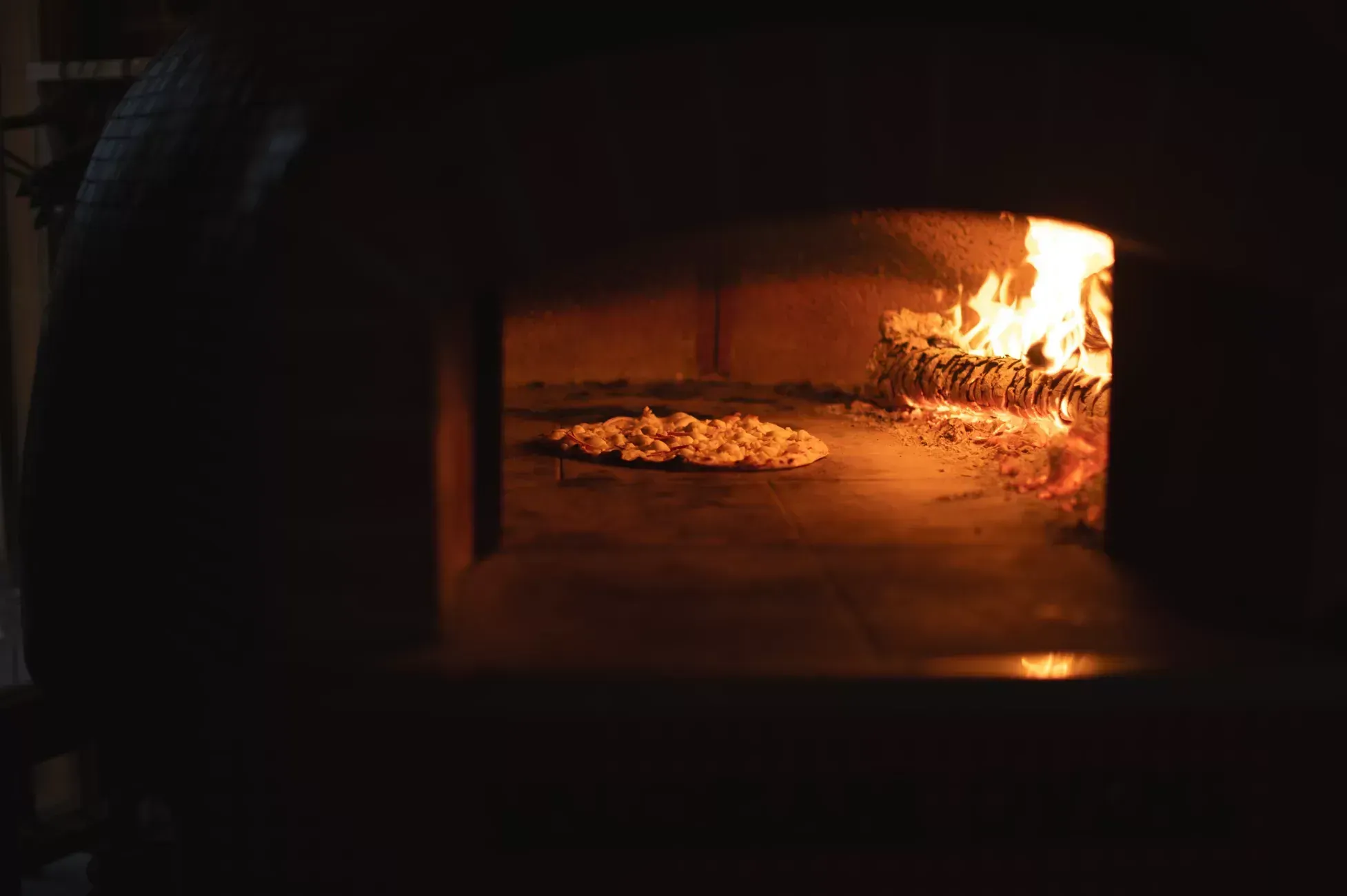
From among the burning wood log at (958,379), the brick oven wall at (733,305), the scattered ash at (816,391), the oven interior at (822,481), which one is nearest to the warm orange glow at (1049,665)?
the oven interior at (822,481)

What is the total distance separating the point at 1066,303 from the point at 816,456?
0.66m

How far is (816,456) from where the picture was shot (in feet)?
9.22

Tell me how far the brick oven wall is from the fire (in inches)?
13.6

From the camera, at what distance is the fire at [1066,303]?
2.71 m

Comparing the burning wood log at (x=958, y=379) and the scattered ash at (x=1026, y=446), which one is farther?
the burning wood log at (x=958, y=379)

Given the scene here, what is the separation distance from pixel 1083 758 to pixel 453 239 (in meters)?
0.94

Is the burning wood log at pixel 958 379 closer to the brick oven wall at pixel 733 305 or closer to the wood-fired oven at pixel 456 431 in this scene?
the brick oven wall at pixel 733 305

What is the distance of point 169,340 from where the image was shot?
1.56 meters

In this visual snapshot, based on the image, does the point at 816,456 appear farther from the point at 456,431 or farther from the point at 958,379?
the point at 456,431

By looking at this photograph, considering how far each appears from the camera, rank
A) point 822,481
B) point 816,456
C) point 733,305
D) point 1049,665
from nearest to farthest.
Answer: point 1049,665 < point 822,481 < point 816,456 < point 733,305

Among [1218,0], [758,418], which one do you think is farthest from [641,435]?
[1218,0]

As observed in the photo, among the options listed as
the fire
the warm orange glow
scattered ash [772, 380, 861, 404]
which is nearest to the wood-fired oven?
the warm orange glow

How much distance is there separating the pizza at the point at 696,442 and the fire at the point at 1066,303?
1.84ft

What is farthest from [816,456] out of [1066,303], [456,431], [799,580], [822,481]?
[456,431]
